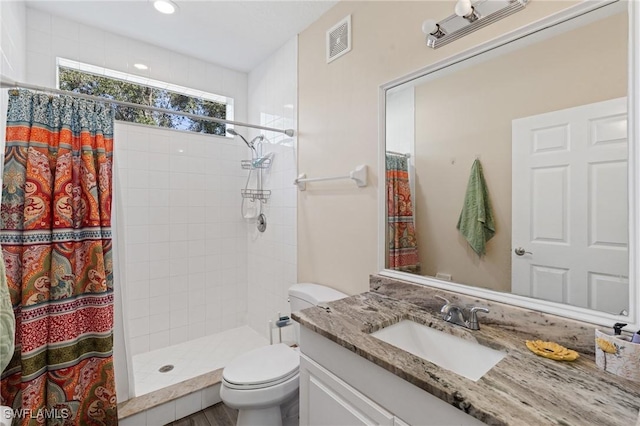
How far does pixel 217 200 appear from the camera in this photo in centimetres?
284

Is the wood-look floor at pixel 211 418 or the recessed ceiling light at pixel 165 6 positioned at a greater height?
the recessed ceiling light at pixel 165 6

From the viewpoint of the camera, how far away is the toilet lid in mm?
1468

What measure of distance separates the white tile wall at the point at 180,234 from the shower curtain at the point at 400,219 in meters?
1.82

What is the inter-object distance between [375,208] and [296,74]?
130 centimetres

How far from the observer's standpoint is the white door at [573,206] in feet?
2.99

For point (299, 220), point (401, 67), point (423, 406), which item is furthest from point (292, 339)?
point (401, 67)

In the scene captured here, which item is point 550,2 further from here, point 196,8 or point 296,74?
point 196,8

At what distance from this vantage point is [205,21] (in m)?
2.11

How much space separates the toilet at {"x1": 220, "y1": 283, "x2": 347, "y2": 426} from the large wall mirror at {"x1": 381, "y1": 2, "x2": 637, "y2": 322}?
32.0 inches

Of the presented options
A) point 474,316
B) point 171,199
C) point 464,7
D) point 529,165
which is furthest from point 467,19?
point 171,199

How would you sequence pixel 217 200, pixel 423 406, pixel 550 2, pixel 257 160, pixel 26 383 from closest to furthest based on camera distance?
pixel 423 406 < pixel 550 2 < pixel 26 383 < pixel 257 160 < pixel 217 200

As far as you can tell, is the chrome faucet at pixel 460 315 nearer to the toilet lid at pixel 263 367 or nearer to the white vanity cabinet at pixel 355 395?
the white vanity cabinet at pixel 355 395

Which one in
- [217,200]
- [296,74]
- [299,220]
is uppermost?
[296,74]

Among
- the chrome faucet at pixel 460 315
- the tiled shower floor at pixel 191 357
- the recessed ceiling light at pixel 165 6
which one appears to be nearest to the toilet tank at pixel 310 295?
the chrome faucet at pixel 460 315
